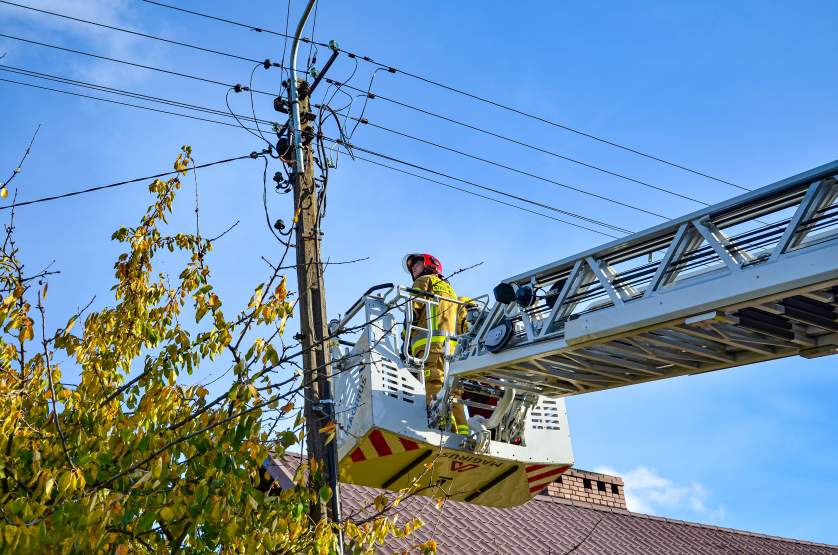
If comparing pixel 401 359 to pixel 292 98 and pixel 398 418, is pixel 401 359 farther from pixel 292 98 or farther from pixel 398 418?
pixel 292 98

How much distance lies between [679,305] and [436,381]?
281cm

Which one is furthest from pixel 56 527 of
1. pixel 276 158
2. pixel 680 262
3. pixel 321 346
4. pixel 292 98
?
pixel 680 262

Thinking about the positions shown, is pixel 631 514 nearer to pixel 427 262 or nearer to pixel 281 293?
pixel 427 262

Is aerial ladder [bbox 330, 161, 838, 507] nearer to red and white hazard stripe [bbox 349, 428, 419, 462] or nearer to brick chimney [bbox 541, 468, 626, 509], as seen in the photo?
red and white hazard stripe [bbox 349, 428, 419, 462]

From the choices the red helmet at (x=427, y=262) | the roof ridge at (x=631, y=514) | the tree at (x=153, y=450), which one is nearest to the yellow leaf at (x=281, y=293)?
the tree at (x=153, y=450)

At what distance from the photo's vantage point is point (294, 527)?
6.17 meters

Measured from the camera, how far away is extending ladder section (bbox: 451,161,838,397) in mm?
7043

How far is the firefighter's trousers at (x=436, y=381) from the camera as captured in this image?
368 inches

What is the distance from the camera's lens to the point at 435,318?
9664 mm

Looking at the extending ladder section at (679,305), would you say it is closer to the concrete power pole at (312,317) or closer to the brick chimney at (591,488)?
the concrete power pole at (312,317)

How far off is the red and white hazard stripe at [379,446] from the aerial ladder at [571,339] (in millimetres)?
16

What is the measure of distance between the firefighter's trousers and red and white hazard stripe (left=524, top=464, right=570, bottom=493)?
88cm

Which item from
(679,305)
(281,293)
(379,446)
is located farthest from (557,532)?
(281,293)

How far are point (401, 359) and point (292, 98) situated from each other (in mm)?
2629
